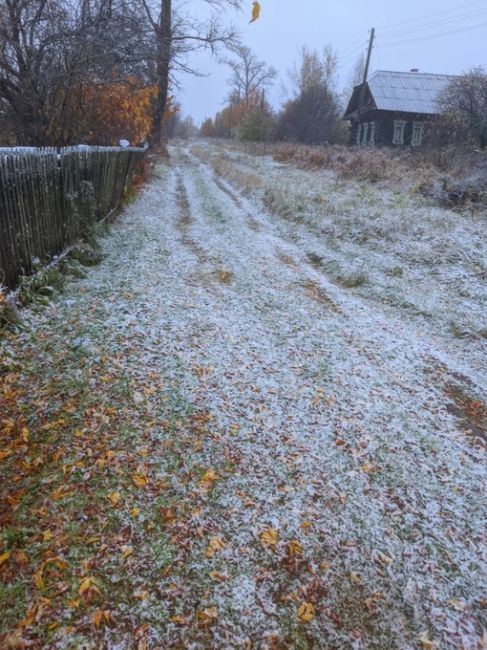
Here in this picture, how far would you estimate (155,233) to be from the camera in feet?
29.6

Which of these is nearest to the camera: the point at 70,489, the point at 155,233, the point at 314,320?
the point at 70,489

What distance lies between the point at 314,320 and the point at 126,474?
11.5 ft

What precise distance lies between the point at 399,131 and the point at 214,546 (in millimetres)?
33925

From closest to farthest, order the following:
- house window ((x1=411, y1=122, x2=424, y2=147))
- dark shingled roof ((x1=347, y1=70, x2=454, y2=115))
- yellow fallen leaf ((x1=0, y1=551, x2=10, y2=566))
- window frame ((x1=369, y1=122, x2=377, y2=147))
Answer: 1. yellow fallen leaf ((x1=0, y1=551, x2=10, y2=566))
2. dark shingled roof ((x1=347, y1=70, x2=454, y2=115))
3. house window ((x1=411, y1=122, x2=424, y2=147))
4. window frame ((x1=369, y1=122, x2=377, y2=147))

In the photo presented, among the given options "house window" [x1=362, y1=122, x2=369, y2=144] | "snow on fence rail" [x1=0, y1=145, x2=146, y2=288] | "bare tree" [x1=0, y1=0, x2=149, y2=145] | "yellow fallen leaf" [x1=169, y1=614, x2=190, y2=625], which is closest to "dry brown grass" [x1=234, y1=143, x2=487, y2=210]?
"snow on fence rail" [x1=0, y1=145, x2=146, y2=288]

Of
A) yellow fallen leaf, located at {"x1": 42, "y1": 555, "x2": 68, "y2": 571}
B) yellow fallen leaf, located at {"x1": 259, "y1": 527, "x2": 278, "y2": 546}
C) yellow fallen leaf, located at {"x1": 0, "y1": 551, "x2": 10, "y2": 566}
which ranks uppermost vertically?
yellow fallen leaf, located at {"x1": 0, "y1": 551, "x2": 10, "y2": 566}

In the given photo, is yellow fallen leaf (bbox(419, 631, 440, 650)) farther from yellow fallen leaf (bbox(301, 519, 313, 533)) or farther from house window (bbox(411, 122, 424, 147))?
house window (bbox(411, 122, 424, 147))

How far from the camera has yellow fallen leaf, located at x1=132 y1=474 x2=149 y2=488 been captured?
10.3 ft

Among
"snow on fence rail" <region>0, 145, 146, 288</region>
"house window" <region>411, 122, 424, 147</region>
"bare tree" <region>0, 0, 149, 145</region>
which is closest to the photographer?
"snow on fence rail" <region>0, 145, 146, 288</region>

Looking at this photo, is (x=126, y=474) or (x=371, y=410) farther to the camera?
(x=371, y=410)

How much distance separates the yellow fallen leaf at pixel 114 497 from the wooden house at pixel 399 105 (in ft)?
105

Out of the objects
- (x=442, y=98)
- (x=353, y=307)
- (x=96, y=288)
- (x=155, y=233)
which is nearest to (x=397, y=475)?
(x=353, y=307)

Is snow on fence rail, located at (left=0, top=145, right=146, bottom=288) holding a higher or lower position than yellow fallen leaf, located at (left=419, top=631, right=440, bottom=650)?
higher

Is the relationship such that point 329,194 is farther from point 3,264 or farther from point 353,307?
point 3,264
